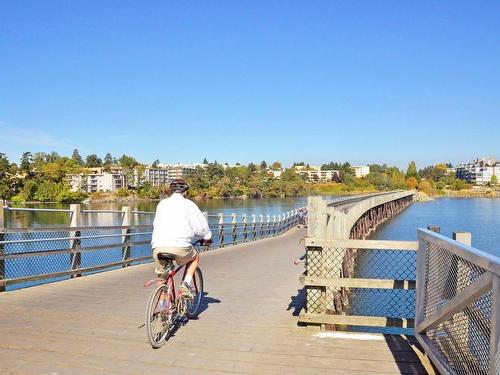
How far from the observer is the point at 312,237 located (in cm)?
580

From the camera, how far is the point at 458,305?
11.5ft

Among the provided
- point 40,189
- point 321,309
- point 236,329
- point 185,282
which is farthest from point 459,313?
point 40,189

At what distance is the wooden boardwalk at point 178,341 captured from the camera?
451 cm

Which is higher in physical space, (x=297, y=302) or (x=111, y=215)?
(x=111, y=215)

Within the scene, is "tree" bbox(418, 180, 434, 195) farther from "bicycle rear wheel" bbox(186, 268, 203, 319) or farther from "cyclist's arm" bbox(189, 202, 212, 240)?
"cyclist's arm" bbox(189, 202, 212, 240)

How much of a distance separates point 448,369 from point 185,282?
10.1ft

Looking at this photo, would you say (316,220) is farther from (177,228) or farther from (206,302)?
(206,302)

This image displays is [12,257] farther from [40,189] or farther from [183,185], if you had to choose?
[40,189]

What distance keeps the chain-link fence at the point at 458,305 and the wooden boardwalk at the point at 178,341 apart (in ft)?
1.51

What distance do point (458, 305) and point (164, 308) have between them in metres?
2.97

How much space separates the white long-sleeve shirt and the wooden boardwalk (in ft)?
3.40

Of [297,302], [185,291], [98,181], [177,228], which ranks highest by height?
[98,181]

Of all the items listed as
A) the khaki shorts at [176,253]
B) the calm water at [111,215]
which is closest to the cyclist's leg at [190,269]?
the khaki shorts at [176,253]

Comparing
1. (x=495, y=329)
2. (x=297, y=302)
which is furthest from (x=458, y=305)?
(x=297, y=302)
